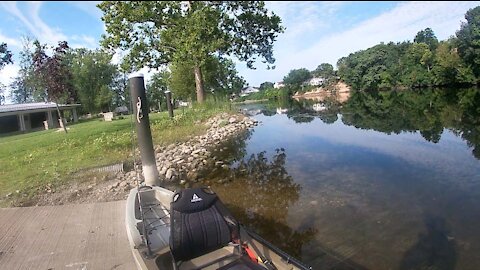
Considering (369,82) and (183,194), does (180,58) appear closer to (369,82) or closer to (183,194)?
(183,194)

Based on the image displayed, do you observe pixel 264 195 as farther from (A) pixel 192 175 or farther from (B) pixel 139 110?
(B) pixel 139 110

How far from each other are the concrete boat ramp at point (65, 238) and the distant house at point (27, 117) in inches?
826

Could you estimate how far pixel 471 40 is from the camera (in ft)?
123

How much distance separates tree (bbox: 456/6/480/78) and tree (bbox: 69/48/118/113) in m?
40.6

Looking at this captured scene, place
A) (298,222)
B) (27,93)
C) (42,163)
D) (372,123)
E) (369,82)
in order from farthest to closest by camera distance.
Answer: (369,82)
(27,93)
(372,123)
(42,163)
(298,222)

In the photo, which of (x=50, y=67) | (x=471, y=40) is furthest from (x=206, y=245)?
(x=471, y=40)

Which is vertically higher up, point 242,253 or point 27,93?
point 27,93

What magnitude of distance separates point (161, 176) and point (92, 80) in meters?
36.8

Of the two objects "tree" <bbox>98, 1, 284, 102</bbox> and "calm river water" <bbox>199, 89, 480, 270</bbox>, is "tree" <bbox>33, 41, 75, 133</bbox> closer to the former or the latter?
"tree" <bbox>98, 1, 284, 102</bbox>

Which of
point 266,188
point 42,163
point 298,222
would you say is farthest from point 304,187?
point 42,163

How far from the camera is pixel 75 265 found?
14.0ft

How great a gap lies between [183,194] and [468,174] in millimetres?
7359

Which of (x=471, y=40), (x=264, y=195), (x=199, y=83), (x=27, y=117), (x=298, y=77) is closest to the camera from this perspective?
(x=264, y=195)

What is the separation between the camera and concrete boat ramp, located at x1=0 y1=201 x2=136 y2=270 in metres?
4.33
